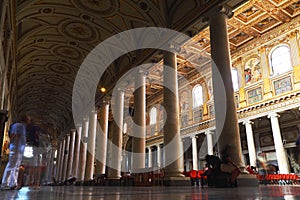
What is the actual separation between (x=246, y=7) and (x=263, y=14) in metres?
1.44

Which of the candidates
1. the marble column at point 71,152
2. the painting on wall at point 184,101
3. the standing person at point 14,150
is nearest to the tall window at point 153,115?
the painting on wall at point 184,101

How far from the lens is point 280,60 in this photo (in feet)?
47.2

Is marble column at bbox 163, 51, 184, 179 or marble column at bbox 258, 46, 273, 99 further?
marble column at bbox 258, 46, 273, 99

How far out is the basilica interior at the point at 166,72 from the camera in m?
7.89

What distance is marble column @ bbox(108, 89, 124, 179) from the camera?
→ 11.2 meters

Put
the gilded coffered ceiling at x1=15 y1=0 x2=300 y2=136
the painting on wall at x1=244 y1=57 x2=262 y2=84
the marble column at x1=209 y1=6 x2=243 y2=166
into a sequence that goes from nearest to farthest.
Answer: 1. the marble column at x1=209 y1=6 x2=243 y2=166
2. the gilded coffered ceiling at x1=15 y1=0 x2=300 y2=136
3. the painting on wall at x1=244 y1=57 x2=262 y2=84

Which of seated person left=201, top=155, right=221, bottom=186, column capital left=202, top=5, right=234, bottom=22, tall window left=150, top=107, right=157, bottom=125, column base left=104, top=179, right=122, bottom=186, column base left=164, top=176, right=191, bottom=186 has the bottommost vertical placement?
column base left=104, top=179, right=122, bottom=186

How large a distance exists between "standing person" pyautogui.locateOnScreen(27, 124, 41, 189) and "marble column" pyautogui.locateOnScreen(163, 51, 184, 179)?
12.6 feet

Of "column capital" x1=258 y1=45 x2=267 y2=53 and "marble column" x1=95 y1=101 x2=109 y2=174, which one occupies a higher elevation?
"column capital" x1=258 y1=45 x2=267 y2=53

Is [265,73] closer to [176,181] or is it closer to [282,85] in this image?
[282,85]

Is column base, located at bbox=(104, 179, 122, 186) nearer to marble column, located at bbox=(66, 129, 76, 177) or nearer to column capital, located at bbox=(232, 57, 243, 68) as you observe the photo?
column capital, located at bbox=(232, 57, 243, 68)

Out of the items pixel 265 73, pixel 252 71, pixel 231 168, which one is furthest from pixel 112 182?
pixel 252 71

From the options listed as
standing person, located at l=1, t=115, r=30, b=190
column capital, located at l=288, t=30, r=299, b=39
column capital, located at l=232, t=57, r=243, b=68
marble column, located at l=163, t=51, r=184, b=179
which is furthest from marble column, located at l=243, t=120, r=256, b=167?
standing person, located at l=1, t=115, r=30, b=190

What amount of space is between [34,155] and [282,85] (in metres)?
13.1
